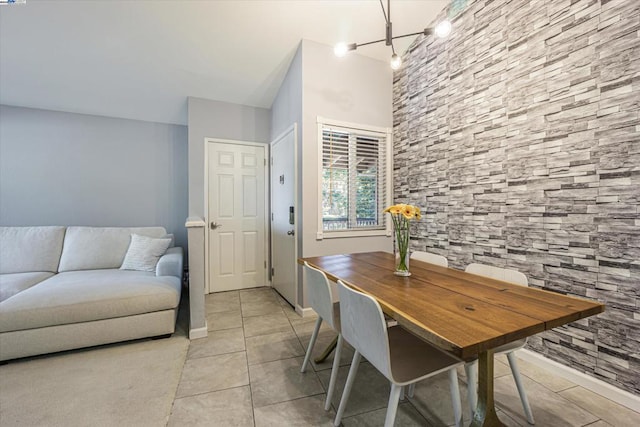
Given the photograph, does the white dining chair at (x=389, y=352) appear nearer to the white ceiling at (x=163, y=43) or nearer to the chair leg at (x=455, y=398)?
the chair leg at (x=455, y=398)

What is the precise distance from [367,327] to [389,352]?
13 centimetres

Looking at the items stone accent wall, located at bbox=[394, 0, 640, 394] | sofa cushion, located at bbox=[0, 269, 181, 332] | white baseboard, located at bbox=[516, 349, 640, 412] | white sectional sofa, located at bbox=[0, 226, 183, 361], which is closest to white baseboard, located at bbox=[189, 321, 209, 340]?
white sectional sofa, located at bbox=[0, 226, 183, 361]

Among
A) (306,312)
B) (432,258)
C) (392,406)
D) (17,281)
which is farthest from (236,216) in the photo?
(392,406)

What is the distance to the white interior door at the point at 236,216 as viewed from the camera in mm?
3477

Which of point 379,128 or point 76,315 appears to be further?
point 379,128

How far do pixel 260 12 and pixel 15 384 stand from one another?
3298 mm

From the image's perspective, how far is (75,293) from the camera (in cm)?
205

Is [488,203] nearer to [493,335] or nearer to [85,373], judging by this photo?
[493,335]

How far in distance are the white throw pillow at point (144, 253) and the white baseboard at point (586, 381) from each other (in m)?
3.50

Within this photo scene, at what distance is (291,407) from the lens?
146 centimetres

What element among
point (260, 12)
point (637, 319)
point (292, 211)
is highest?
point (260, 12)

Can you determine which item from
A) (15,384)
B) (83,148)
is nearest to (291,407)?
A: (15,384)

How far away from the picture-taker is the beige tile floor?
1.38 metres

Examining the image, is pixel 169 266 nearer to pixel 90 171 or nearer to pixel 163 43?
pixel 90 171
